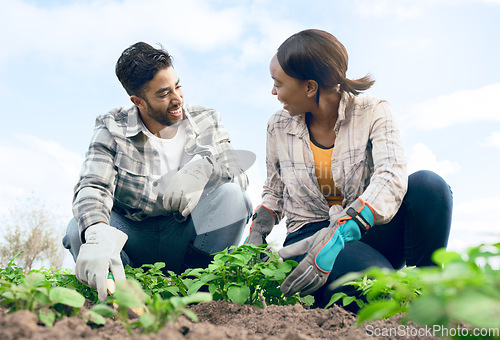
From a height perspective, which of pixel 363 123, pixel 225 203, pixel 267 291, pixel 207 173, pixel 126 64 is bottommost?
pixel 267 291

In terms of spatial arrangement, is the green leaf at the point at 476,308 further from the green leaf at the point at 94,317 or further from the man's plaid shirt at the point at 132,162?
the man's plaid shirt at the point at 132,162

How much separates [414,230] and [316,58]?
98cm

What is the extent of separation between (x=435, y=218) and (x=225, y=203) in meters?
1.13

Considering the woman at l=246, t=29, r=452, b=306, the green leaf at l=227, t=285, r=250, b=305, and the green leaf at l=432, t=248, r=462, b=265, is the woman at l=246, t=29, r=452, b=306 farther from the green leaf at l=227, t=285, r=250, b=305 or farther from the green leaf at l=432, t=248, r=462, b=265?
the green leaf at l=432, t=248, r=462, b=265

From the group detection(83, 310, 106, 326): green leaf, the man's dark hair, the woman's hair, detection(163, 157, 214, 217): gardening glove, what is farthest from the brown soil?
the man's dark hair

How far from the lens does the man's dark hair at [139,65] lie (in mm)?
2395

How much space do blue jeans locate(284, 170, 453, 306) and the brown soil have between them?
0.39 meters

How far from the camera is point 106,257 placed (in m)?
1.75

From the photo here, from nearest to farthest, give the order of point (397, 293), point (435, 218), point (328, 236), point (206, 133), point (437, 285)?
point (437, 285)
point (397, 293)
point (328, 236)
point (435, 218)
point (206, 133)

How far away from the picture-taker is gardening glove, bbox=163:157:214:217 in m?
2.29

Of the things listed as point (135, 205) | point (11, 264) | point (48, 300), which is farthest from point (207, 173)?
point (48, 300)

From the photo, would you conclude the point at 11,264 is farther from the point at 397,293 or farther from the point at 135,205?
the point at 397,293

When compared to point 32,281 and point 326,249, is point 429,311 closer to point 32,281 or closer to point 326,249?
point 32,281

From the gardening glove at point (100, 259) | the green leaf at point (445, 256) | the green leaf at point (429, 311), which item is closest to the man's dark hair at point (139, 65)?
the gardening glove at point (100, 259)
